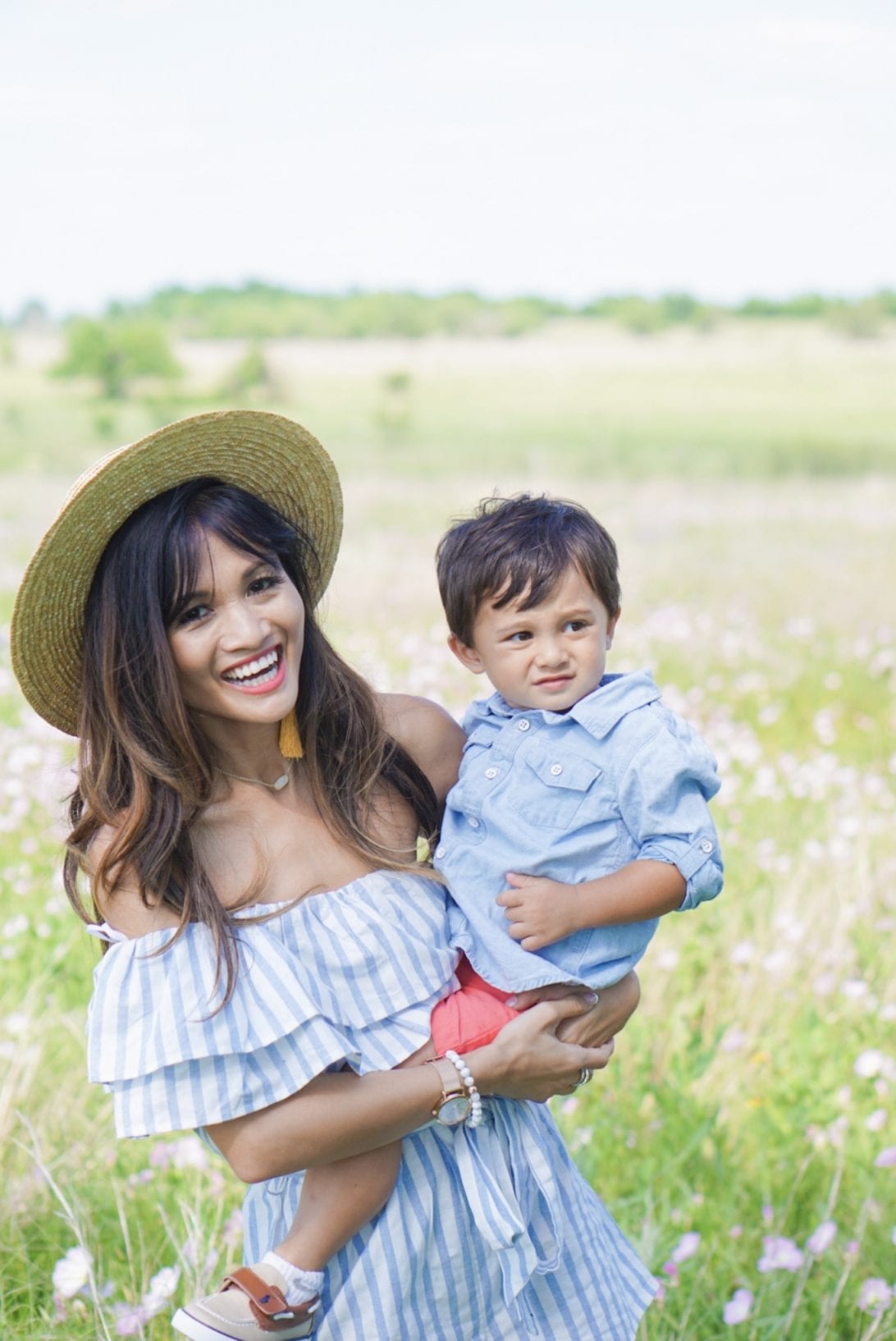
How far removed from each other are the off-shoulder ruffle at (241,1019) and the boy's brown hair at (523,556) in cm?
62

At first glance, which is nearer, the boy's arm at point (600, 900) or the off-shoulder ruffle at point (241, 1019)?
the off-shoulder ruffle at point (241, 1019)

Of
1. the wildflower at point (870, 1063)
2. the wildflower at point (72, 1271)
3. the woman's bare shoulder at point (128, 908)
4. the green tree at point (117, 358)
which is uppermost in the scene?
the green tree at point (117, 358)

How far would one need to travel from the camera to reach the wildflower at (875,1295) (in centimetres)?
307

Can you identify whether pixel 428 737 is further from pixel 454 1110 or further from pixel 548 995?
pixel 454 1110

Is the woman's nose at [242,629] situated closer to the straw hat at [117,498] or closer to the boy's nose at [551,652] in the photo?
the straw hat at [117,498]

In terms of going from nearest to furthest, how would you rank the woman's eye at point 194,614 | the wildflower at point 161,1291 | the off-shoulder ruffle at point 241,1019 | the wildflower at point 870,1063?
the off-shoulder ruffle at point 241,1019
the woman's eye at point 194,614
the wildflower at point 161,1291
the wildflower at point 870,1063

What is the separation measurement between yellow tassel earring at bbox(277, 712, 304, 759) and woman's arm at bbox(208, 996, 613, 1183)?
0.59m

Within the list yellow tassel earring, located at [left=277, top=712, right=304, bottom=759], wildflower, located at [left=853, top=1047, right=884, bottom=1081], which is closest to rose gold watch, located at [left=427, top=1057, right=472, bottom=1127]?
yellow tassel earring, located at [left=277, top=712, right=304, bottom=759]

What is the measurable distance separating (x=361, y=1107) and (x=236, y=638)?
0.76 m

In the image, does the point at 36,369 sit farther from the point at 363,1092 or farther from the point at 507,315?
the point at 363,1092

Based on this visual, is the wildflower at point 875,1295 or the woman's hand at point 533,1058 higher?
the woman's hand at point 533,1058

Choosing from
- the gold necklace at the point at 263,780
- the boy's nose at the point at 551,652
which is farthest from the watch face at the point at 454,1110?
the boy's nose at the point at 551,652

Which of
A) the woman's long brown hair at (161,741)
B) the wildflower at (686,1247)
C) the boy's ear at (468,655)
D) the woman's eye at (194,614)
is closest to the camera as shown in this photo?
the woman's long brown hair at (161,741)

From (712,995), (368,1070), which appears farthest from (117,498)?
(712,995)
